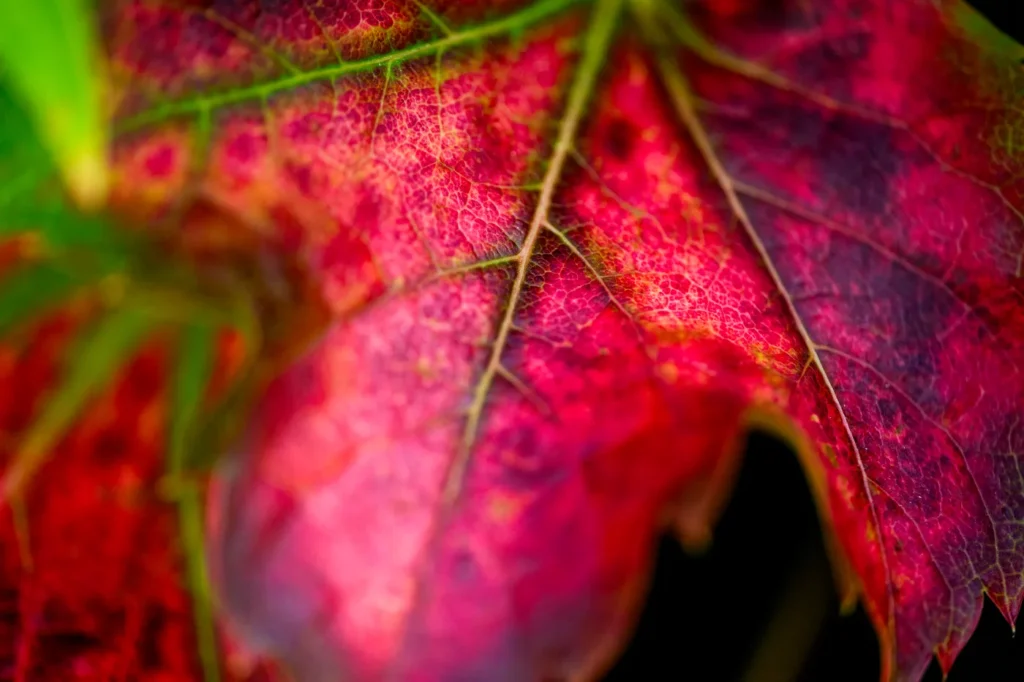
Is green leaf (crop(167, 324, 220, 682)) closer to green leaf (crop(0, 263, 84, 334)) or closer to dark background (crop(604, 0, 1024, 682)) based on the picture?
green leaf (crop(0, 263, 84, 334))

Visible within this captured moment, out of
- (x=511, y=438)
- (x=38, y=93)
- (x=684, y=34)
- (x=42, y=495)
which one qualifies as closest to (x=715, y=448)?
(x=511, y=438)

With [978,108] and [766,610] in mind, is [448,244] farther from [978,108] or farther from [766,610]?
[766,610]

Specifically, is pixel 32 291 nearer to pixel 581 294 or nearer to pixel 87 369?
pixel 87 369

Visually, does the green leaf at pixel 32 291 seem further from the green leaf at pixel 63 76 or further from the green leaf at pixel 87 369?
the green leaf at pixel 63 76

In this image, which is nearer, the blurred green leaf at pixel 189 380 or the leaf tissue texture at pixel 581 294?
the leaf tissue texture at pixel 581 294

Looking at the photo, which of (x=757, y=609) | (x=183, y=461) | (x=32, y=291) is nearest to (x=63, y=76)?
(x=183, y=461)

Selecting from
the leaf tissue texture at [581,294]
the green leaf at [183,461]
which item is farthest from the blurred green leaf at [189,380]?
the leaf tissue texture at [581,294]
